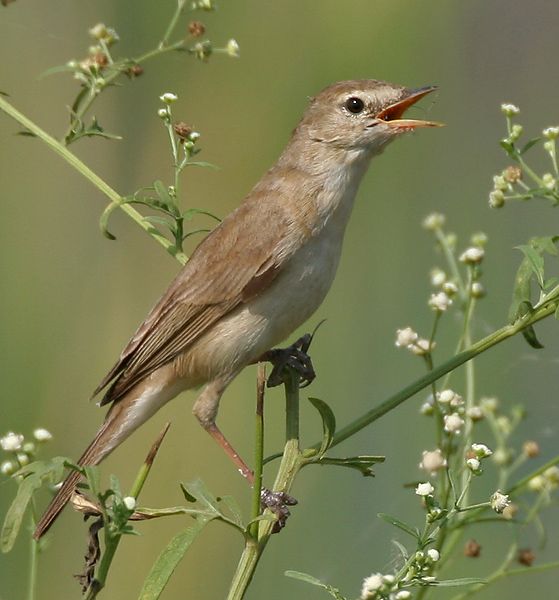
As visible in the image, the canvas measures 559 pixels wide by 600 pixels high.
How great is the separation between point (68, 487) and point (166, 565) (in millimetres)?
890

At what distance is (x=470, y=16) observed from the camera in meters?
5.97

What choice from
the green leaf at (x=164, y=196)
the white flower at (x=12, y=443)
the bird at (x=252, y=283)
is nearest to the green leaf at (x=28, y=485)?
the white flower at (x=12, y=443)

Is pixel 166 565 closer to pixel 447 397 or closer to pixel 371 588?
pixel 371 588

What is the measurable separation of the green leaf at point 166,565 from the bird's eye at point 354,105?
175cm

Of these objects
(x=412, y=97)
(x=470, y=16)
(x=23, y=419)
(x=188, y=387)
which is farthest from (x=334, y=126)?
(x=470, y=16)

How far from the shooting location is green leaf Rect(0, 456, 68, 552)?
1874mm

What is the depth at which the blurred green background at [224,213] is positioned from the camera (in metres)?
4.08

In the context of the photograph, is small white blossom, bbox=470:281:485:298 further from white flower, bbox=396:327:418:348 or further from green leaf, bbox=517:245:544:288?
green leaf, bbox=517:245:544:288

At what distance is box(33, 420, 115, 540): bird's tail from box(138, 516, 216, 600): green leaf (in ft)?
2.06

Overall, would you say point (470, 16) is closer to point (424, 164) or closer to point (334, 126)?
point (424, 164)

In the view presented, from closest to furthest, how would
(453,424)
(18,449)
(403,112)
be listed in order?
1. (18,449)
2. (453,424)
3. (403,112)

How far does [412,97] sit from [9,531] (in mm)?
1834

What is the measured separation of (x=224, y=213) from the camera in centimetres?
518

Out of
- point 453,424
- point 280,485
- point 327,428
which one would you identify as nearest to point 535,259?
point 453,424
